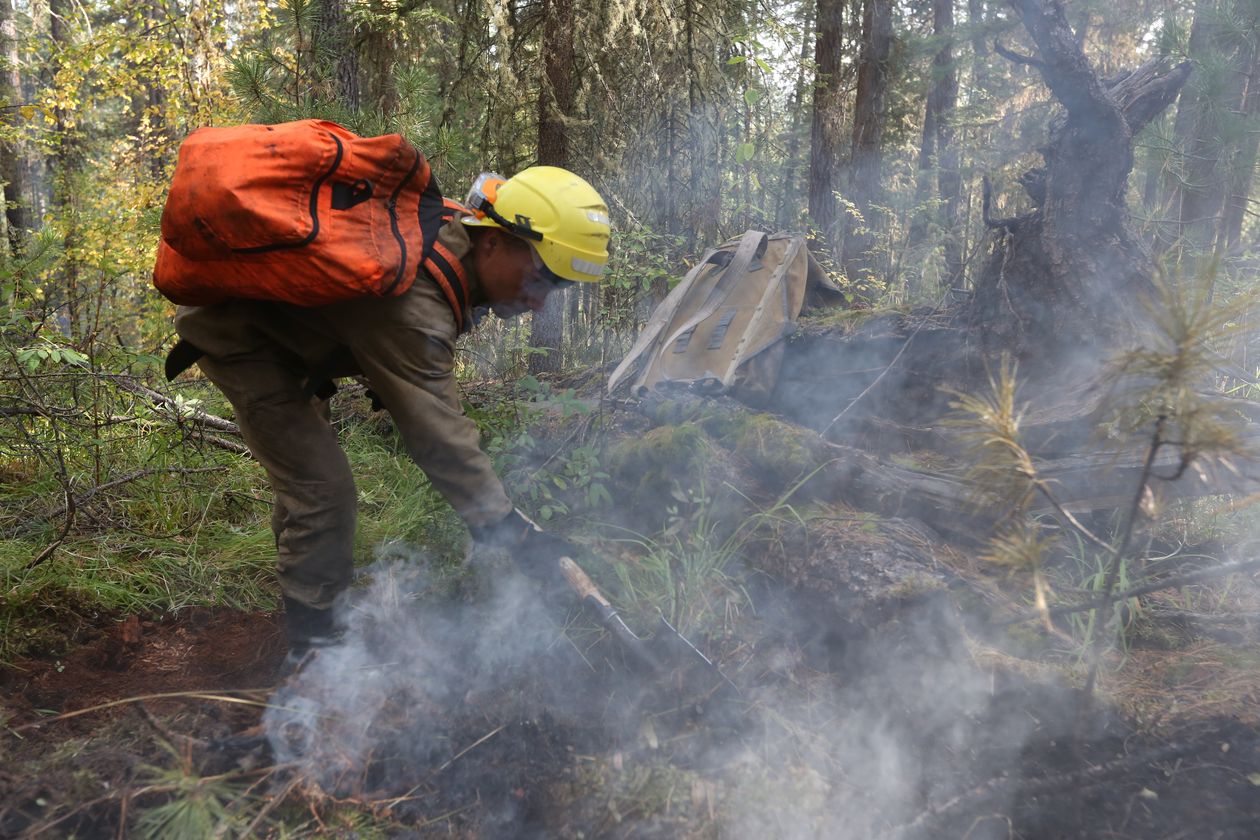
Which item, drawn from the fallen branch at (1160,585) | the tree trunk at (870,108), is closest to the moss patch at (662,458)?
the fallen branch at (1160,585)

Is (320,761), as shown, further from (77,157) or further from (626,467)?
(77,157)

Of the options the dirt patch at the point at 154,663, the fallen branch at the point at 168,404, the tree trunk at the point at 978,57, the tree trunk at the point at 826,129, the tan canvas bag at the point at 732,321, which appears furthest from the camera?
the tree trunk at the point at 978,57

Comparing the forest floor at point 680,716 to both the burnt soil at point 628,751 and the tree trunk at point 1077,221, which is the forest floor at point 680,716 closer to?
the burnt soil at point 628,751

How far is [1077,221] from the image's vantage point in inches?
148

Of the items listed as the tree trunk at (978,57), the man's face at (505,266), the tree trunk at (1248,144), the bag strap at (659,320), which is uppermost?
the tree trunk at (978,57)

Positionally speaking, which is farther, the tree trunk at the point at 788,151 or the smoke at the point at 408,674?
the tree trunk at the point at 788,151

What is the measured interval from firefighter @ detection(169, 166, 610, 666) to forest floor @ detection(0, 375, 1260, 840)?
43 cm

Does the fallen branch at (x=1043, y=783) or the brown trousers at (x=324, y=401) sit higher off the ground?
the brown trousers at (x=324, y=401)

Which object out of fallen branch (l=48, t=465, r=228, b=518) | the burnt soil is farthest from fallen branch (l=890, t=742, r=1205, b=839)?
fallen branch (l=48, t=465, r=228, b=518)

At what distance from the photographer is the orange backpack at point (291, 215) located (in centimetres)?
199

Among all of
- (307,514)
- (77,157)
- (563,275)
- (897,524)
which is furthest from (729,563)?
(77,157)

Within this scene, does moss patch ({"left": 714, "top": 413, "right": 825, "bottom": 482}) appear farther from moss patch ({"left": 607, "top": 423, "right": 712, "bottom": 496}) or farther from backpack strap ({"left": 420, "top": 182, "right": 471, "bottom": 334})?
backpack strap ({"left": 420, "top": 182, "right": 471, "bottom": 334})

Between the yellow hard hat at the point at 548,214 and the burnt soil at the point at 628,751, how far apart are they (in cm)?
149

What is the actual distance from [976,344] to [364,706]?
3329 mm
